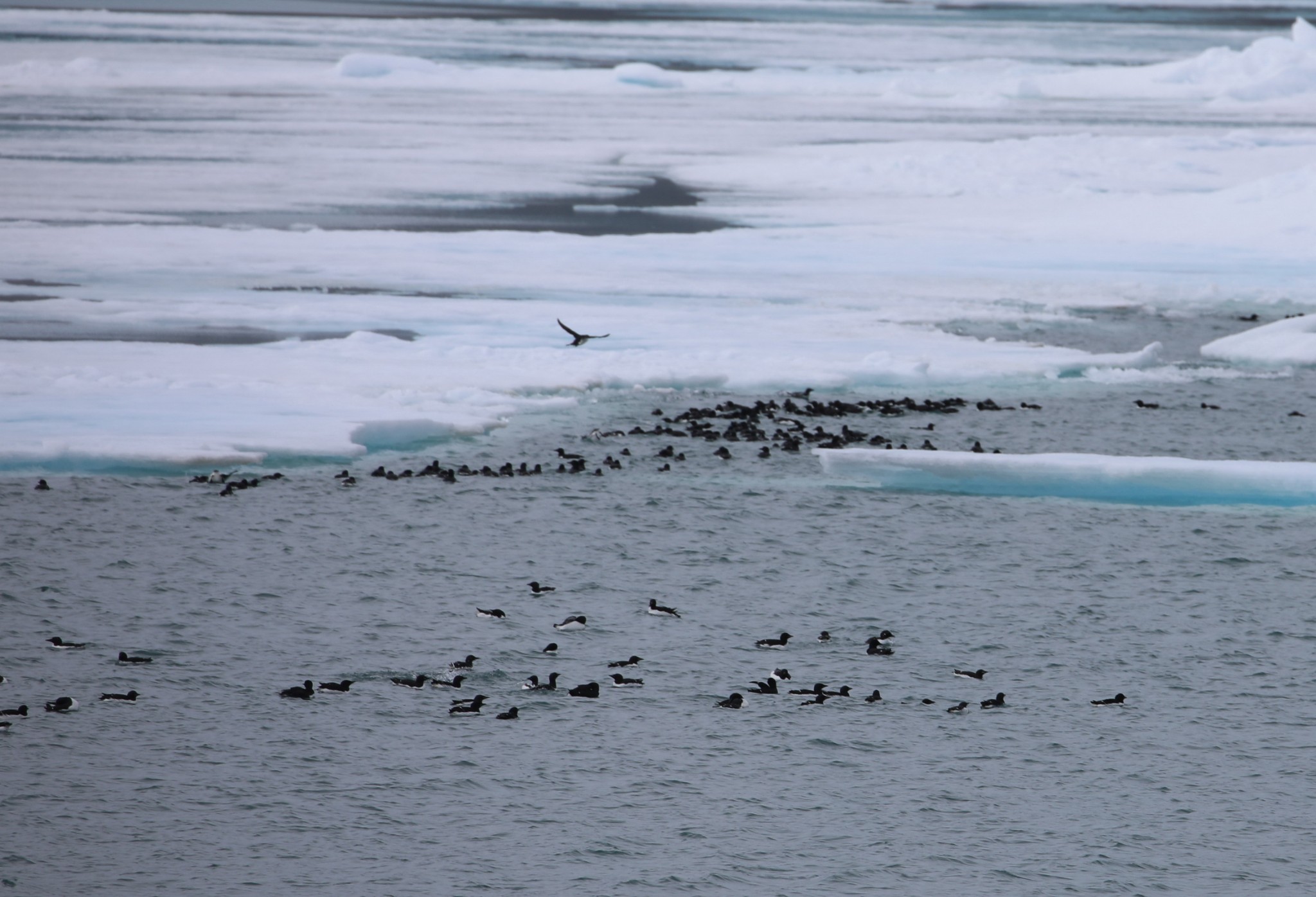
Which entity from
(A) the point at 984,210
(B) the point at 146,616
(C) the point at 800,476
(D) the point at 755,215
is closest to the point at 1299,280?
(A) the point at 984,210

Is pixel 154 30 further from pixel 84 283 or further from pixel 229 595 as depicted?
pixel 229 595

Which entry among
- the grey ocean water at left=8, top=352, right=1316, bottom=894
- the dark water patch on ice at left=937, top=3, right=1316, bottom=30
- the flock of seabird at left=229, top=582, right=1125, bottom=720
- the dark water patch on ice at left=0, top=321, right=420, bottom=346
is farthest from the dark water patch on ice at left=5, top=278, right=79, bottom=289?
the dark water patch on ice at left=937, top=3, right=1316, bottom=30

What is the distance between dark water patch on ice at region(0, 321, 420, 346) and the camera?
17812 millimetres

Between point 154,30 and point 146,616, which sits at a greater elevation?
point 154,30

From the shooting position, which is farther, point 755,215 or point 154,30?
point 154,30

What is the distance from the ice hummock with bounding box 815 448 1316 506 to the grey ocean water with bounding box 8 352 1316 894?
0.18 m

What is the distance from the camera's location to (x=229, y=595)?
1015 centimetres

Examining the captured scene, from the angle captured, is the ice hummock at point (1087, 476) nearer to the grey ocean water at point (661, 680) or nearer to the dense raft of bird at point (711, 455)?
the grey ocean water at point (661, 680)

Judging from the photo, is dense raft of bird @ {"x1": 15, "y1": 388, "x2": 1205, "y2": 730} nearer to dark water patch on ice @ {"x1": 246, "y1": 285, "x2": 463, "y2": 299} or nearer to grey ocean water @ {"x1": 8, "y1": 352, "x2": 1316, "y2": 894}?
grey ocean water @ {"x1": 8, "y1": 352, "x2": 1316, "y2": 894}

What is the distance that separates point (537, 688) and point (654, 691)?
0.64 meters

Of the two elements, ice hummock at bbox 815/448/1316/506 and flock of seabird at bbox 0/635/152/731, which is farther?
ice hummock at bbox 815/448/1316/506

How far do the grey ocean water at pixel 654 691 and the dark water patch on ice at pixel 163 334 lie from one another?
539 centimetres

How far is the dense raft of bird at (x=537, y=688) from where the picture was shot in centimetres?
842

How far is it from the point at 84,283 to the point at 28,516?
10.3m
